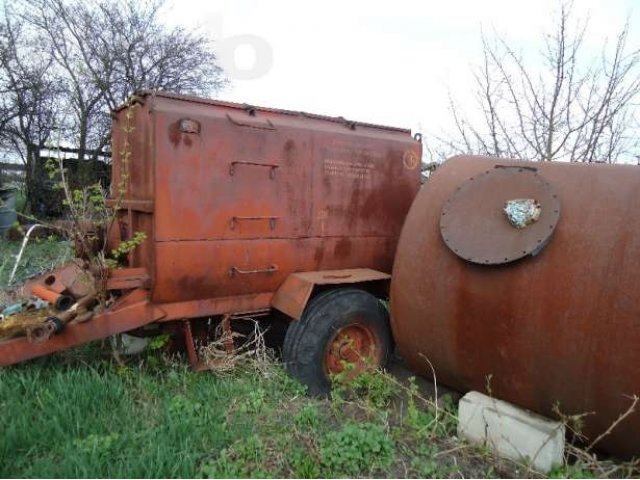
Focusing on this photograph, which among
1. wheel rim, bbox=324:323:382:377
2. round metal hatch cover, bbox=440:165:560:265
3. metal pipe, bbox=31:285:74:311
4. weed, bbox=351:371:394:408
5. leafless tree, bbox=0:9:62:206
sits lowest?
weed, bbox=351:371:394:408

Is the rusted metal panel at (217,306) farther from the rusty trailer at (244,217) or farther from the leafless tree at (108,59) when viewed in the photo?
the leafless tree at (108,59)

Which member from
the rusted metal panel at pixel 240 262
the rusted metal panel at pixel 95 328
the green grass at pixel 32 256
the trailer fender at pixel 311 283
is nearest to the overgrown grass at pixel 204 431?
the rusted metal panel at pixel 95 328

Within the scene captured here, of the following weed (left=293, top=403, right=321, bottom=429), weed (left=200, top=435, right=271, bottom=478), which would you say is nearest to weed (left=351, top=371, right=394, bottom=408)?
weed (left=293, top=403, right=321, bottom=429)

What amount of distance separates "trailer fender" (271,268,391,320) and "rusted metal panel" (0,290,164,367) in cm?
95

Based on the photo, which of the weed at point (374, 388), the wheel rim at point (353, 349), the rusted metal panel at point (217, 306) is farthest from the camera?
the wheel rim at point (353, 349)

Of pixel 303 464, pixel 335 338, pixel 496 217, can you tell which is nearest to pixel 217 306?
pixel 335 338

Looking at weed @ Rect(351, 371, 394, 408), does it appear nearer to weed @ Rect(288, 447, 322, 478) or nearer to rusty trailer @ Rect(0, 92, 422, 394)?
rusty trailer @ Rect(0, 92, 422, 394)

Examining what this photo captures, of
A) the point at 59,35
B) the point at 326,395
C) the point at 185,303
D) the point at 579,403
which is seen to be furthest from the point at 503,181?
the point at 59,35

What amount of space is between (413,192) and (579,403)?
260 cm

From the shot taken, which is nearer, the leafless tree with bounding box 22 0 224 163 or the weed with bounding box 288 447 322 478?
the weed with bounding box 288 447 322 478

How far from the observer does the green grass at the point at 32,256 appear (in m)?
6.65

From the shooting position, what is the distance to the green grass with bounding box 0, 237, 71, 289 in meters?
6.65

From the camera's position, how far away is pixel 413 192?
4.84m

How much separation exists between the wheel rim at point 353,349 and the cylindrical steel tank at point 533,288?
622mm
